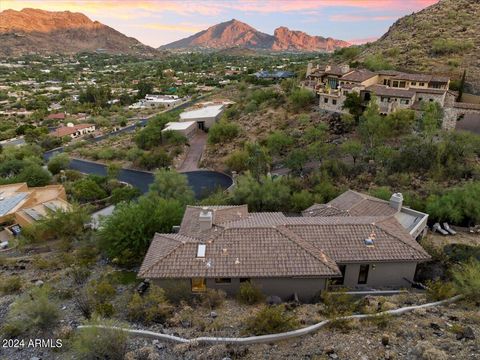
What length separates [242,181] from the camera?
28.3 metres

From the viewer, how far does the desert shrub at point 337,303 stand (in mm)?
13359

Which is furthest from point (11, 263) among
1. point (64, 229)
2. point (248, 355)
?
point (248, 355)

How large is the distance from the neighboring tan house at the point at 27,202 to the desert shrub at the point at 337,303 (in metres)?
22.3

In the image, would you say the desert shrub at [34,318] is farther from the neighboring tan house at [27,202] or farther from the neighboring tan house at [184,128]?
the neighboring tan house at [184,128]

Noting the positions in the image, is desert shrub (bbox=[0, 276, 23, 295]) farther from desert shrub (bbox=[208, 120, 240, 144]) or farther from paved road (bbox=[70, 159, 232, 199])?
desert shrub (bbox=[208, 120, 240, 144])

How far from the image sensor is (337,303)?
1439cm

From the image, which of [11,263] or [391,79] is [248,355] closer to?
[11,263]

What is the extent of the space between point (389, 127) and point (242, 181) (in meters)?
19.3

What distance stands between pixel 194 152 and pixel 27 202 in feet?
82.3

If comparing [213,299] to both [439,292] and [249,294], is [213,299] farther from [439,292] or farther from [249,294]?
[439,292]

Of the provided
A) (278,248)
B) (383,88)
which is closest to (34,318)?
(278,248)

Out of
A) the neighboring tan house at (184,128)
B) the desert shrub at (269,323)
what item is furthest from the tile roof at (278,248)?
the neighboring tan house at (184,128)

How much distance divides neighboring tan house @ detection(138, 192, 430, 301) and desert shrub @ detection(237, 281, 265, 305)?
44cm

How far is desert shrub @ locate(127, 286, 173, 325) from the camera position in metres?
13.6
